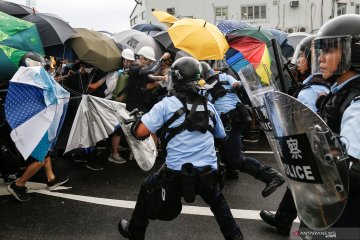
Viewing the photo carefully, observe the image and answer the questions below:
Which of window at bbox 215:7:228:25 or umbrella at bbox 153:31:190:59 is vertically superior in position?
window at bbox 215:7:228:25

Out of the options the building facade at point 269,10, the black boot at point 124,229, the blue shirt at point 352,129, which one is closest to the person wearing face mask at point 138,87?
the black boot at point 124,229

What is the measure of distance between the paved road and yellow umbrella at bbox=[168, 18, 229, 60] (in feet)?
6.68

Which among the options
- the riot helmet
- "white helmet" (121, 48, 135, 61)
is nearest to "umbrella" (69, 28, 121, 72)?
"white helmet" (121, 48, 135, 61)

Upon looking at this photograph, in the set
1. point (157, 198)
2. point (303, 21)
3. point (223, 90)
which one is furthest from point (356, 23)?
point (303, 21)

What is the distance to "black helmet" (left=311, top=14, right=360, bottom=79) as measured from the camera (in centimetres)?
191

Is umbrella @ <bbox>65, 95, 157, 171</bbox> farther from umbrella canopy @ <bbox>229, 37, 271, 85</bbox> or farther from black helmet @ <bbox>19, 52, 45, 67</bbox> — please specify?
umbrella canopy @ <bbox>229, 37, 271, 85</bbox>

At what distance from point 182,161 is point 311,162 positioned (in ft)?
5.12

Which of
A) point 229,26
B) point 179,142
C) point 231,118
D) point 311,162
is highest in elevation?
point 229,26

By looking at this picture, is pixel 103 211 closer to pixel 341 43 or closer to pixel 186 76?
pixel 186 76

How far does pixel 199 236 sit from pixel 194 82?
1619mm

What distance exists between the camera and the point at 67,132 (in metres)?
Answer: 6.16

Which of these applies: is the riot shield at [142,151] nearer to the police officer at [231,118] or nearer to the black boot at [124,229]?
the black boot at [124,229]

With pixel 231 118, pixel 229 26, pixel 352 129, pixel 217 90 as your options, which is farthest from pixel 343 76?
pixel 229 26

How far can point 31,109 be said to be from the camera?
14.1 ft
